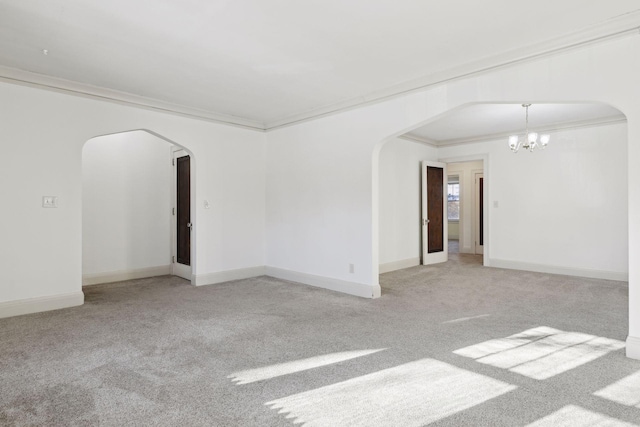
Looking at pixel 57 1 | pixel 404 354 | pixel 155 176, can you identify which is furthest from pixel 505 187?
pixel 57 1

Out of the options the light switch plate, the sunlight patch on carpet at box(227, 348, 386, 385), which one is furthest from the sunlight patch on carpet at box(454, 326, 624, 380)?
the light switch plate

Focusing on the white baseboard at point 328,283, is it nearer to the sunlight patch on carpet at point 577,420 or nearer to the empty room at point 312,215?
the empty room at point 312,215

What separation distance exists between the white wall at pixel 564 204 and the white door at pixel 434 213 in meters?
1.00

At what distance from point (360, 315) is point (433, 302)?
43.6 inches

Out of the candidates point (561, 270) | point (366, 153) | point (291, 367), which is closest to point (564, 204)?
point (561, 270)

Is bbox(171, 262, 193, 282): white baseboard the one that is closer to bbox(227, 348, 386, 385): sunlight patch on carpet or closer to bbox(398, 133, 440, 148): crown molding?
bbox(227, 348, 386, 385): sunlight patch on carpet

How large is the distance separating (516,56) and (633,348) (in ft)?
8.93

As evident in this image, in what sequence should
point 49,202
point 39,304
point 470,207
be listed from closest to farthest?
point 39,304 < point 49,202 < point 470,207

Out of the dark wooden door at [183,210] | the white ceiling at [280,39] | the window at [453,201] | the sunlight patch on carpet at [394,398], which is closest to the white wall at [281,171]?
the white ceiling at [280,39]

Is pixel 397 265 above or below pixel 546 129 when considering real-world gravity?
below

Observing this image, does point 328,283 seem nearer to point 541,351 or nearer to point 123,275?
point 541,351

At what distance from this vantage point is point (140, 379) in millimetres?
2609

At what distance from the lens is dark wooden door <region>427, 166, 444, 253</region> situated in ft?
25.8

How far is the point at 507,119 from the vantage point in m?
6.05
